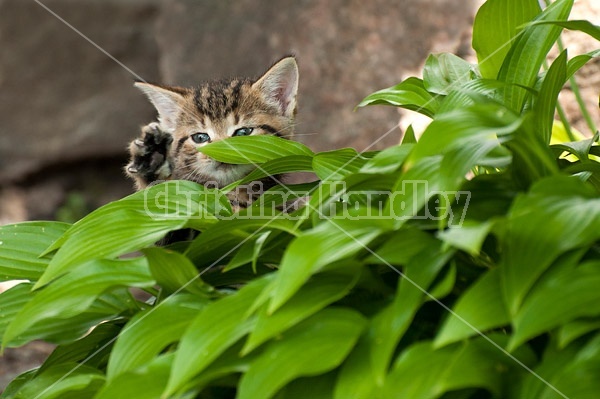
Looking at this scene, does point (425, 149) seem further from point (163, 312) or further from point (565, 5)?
point (565, 5)

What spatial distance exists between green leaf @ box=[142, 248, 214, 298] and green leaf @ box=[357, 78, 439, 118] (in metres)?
0.68

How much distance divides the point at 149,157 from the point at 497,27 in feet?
3.95

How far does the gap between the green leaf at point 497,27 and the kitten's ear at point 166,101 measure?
1239 millimetres

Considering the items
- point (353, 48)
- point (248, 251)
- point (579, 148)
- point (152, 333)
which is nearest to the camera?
point (152, 333)

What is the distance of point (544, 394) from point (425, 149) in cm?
37

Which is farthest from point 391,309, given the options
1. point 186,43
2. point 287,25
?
point 186,43

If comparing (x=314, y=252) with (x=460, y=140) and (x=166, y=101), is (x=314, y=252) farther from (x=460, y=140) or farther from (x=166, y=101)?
(x=166, y=101)

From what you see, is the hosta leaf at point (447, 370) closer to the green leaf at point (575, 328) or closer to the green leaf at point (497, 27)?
the green leaf at point (575, 328)

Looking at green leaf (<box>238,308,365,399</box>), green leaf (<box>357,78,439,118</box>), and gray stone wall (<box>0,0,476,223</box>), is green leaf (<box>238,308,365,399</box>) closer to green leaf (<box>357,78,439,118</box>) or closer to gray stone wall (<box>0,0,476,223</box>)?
green leaf (<box>357,78,439,118</box>)

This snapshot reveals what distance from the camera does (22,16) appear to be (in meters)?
5.48

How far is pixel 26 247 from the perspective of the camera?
62.8 inches

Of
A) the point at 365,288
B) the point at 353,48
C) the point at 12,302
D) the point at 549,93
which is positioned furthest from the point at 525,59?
the point at 353,48

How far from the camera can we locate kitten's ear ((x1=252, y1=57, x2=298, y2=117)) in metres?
2.84

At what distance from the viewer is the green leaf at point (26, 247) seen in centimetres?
155
